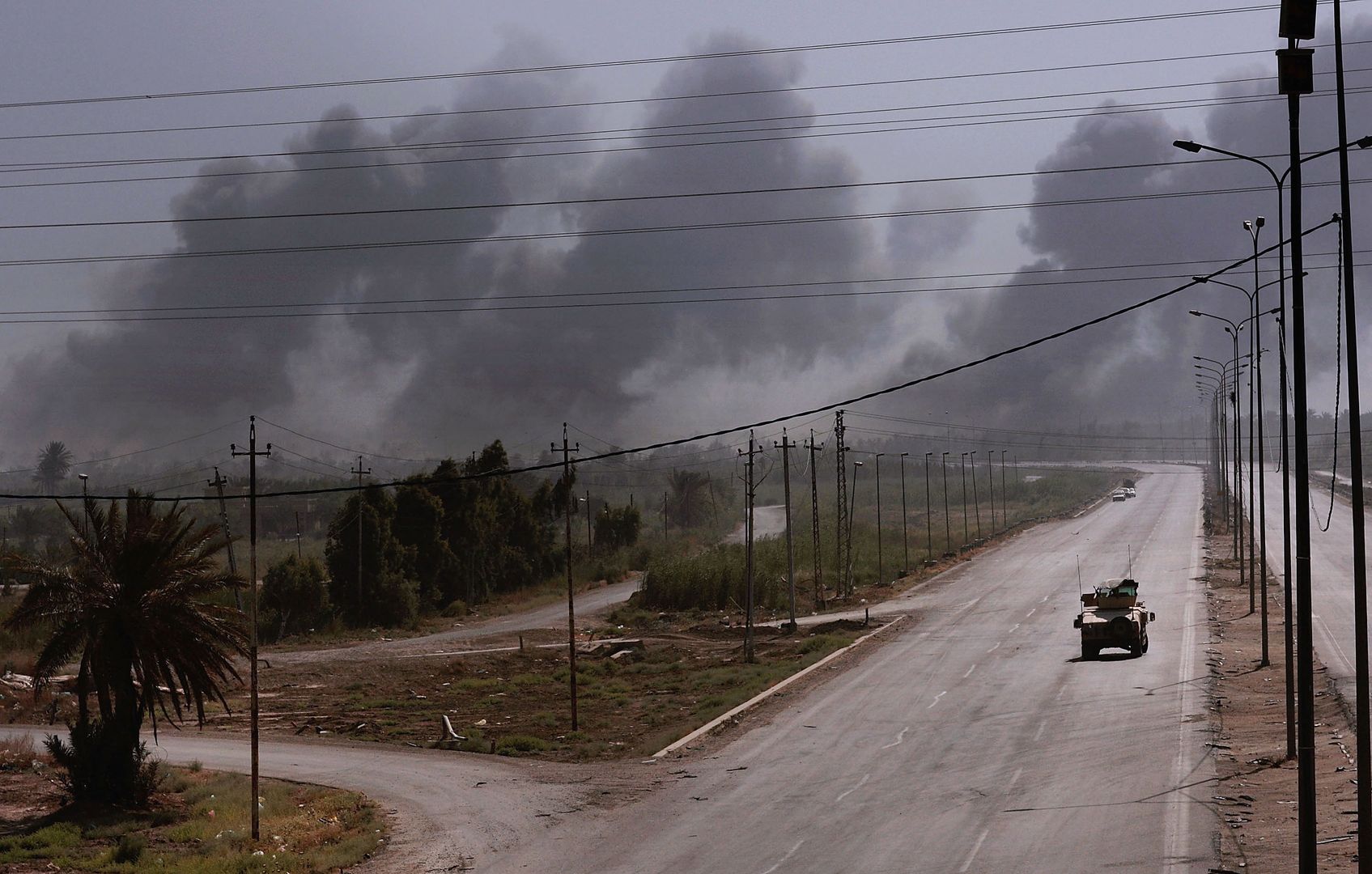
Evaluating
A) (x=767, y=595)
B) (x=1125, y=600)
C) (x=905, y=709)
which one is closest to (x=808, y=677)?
(x=905, y=709)

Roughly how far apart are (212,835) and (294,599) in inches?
2039

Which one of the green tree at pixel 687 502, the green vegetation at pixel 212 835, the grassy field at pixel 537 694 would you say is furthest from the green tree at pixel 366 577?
the green tree at pixel 687 502

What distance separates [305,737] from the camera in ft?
134

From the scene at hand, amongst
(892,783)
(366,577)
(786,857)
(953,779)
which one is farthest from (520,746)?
(366,577)

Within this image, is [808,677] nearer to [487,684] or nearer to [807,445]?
[487,684]

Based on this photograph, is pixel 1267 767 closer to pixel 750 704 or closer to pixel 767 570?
pixel 750 704

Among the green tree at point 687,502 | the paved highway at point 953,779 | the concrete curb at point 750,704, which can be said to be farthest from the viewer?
the green tree at point 687,502

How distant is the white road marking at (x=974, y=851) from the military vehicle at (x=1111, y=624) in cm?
2715

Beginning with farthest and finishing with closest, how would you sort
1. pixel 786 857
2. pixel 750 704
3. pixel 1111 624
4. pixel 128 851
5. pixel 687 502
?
pixel 687 502 < pixel 1111 624 < pixel 750 704 < pixel 128 851 < pixel 786 857

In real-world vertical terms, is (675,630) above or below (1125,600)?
below

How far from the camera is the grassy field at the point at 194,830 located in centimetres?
2417

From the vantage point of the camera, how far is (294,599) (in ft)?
251

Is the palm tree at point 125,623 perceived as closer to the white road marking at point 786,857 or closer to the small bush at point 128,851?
the small bush at point 128,851

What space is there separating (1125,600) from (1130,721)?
1516 centimetres
